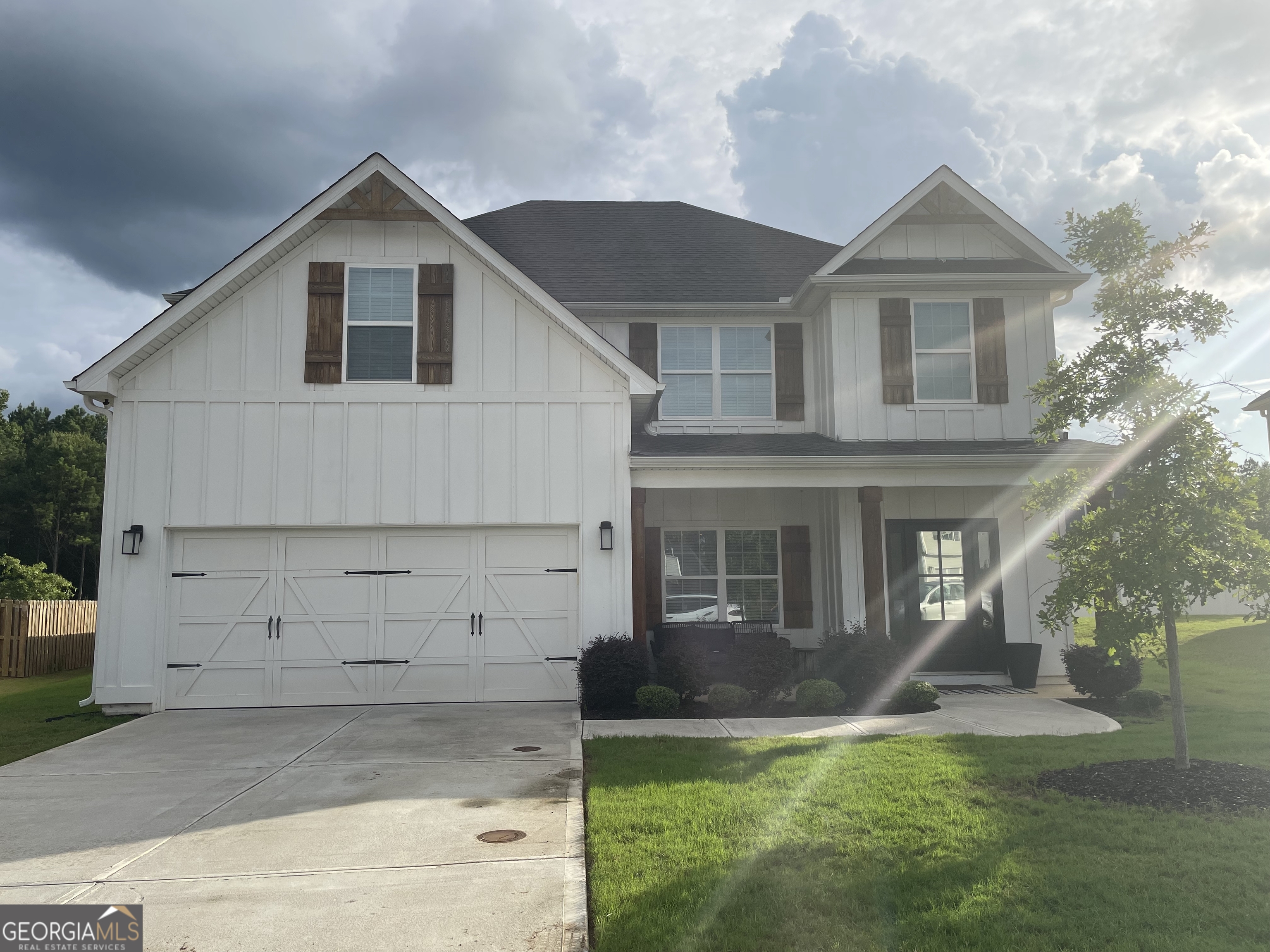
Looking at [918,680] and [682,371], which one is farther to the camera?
[682,371]

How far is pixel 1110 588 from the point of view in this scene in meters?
7.01

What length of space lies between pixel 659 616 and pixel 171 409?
24.1 ft

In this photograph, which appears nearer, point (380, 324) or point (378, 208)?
point (378, 208)

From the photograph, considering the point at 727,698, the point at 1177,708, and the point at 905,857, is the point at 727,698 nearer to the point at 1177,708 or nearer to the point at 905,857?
the point at 1177,708

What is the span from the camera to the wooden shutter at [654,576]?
13.4m

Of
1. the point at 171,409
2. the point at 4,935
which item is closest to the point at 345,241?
the point at 171,409

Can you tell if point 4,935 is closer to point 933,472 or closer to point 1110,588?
point 1110,588

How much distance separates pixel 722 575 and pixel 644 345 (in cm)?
389

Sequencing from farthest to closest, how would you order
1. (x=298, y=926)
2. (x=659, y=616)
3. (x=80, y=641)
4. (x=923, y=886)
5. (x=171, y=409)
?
(x=80, y=641), (x=659, y=616), (x=171, y=409), (x=923, y=886), (x=298, y=926)

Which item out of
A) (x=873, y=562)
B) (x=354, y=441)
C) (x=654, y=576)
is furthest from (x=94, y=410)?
(x=873, y=562)

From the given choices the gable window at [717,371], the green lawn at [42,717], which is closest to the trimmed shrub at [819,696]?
the gable window at [717,371]

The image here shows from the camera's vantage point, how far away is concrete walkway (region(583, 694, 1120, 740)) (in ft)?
28.9

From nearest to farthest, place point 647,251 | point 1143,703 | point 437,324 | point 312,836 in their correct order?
point 312,836 < point 1143,703 < point 437,324 < point 647,251

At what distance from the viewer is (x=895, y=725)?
30.4ft
